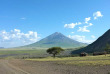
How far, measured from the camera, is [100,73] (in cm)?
2506

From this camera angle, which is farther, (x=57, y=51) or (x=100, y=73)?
(x=57, y=51)

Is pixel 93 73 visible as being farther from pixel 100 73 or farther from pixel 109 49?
pixel 109 49

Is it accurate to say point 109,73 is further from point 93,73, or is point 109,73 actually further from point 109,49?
point 109,49

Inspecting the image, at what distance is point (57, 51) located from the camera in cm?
12619

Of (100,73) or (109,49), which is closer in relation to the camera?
(100,73)

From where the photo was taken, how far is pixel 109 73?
80.7 feet

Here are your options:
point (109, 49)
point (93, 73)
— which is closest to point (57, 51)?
point (109, 49)

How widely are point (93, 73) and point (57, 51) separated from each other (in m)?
101

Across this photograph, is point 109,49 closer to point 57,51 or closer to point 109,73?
point 57,51

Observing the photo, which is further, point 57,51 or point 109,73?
point 57,51

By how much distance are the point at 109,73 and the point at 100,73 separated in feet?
3.80

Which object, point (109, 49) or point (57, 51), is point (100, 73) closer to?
point (57, 51)

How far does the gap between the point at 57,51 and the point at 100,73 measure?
101 metres

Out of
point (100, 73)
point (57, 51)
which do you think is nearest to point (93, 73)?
point (100, 73)
